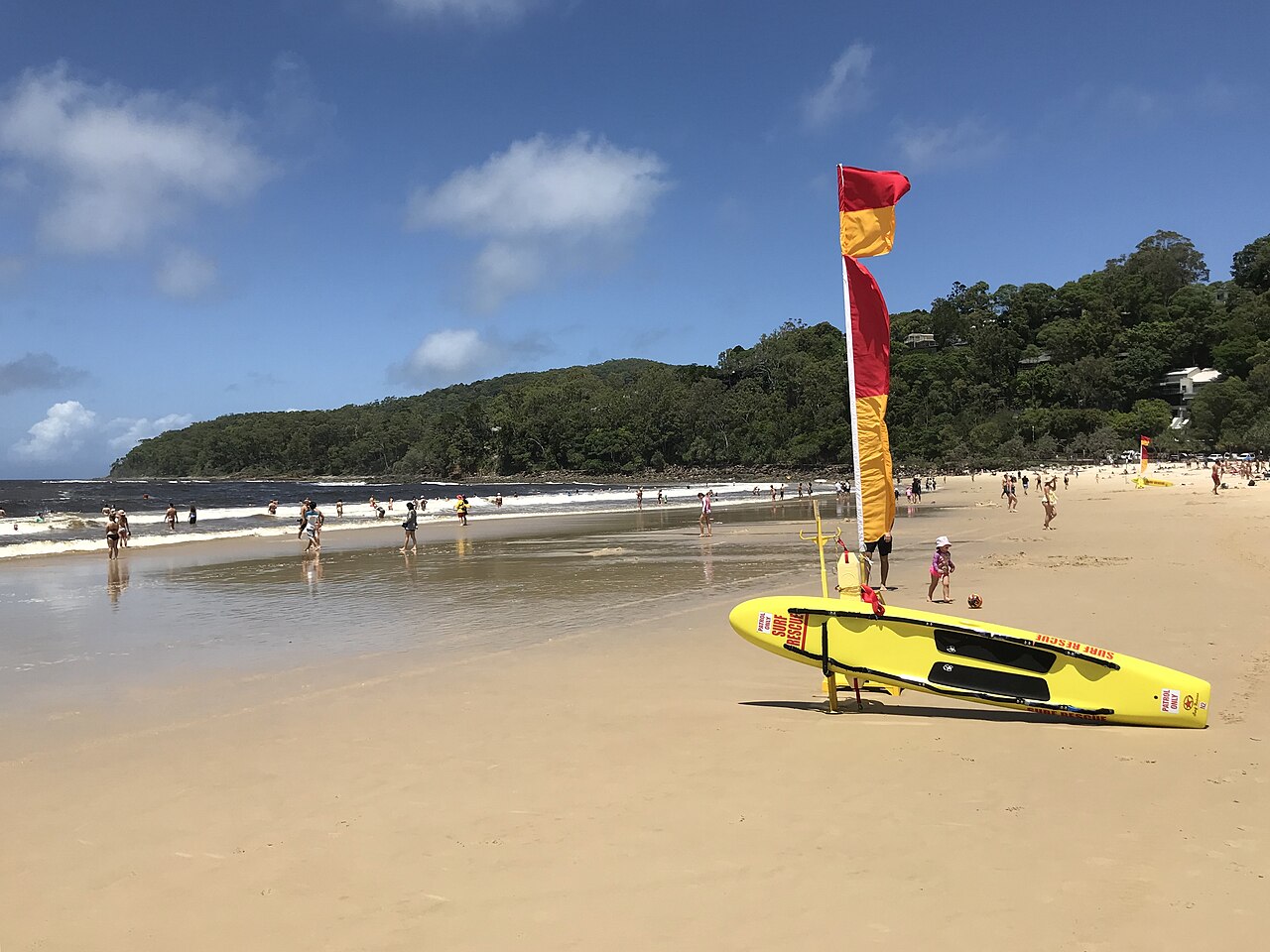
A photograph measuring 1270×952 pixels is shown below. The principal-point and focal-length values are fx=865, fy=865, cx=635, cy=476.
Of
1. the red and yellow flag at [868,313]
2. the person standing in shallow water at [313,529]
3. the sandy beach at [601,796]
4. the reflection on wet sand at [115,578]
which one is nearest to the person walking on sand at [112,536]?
the reflection on wet sand at [115,578]

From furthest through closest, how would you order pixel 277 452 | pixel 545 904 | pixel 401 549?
1. pixel 277 452
2. pixel 401 549
3. pixel 545 904

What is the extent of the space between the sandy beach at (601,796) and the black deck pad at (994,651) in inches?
19.5

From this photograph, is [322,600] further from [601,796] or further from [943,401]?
[943,401]

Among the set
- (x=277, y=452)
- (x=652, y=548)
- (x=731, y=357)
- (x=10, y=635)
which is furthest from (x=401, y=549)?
(x=277, y=452)

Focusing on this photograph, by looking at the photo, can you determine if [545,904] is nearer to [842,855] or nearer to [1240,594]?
[842,855]

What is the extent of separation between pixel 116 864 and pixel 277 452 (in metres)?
199

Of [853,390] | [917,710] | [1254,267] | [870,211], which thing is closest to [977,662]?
[917,710]

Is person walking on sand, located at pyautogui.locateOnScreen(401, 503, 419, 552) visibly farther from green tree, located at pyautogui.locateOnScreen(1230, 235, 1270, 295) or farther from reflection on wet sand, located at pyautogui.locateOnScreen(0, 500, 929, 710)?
green tree, located at pyautogui.locateOnScreen(1230, 235, 1270, 295)

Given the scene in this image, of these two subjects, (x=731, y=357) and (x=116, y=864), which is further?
(x=731, y=357)

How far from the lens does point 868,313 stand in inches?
333

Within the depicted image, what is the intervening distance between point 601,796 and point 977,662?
Answer: 10.9ft

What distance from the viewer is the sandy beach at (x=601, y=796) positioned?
13.4ft

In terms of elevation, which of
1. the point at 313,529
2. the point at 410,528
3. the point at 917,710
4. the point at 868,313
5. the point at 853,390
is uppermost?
the point at 868,313

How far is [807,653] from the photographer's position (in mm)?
7430
